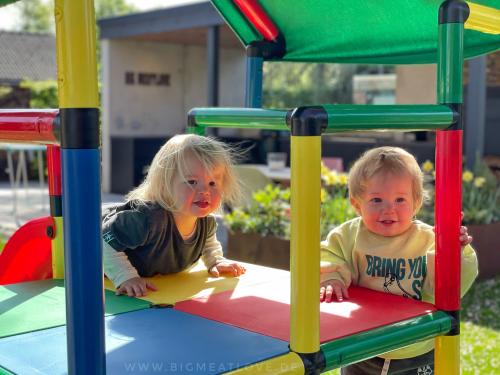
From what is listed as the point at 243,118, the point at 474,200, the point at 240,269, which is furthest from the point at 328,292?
the point at 474,200

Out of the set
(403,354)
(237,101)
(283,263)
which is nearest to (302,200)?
(403,354)

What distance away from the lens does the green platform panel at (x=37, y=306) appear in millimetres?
1485

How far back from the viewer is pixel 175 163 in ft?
6.26

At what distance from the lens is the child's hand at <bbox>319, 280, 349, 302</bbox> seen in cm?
174

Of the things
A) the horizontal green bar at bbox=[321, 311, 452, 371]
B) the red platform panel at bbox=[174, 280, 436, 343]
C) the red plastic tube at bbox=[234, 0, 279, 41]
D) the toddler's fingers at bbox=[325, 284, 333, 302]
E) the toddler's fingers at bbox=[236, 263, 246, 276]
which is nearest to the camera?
the horizontal green bar at bbox=[321, 311, 452, 371]

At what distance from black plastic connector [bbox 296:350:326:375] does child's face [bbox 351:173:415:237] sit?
621 mm

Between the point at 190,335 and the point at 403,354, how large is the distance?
2.44 feet

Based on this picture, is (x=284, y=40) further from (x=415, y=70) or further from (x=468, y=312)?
(x=415, y=70)

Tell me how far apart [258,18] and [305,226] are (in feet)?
4.18

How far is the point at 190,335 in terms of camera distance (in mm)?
1430

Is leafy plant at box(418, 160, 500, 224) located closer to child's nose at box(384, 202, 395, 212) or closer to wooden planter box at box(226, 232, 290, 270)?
wooden planter box at box(226, 232, 290, 270)

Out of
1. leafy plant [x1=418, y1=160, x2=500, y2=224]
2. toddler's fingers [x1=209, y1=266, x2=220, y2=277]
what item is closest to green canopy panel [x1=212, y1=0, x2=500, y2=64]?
toddler's fingers [x1=209, y1=266, x2=220, y2=277]

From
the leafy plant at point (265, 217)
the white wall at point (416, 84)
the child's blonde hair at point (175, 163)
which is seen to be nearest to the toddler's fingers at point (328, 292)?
the child's blonde hair at point (175, 163)

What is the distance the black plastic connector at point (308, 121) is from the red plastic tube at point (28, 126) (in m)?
0.42
